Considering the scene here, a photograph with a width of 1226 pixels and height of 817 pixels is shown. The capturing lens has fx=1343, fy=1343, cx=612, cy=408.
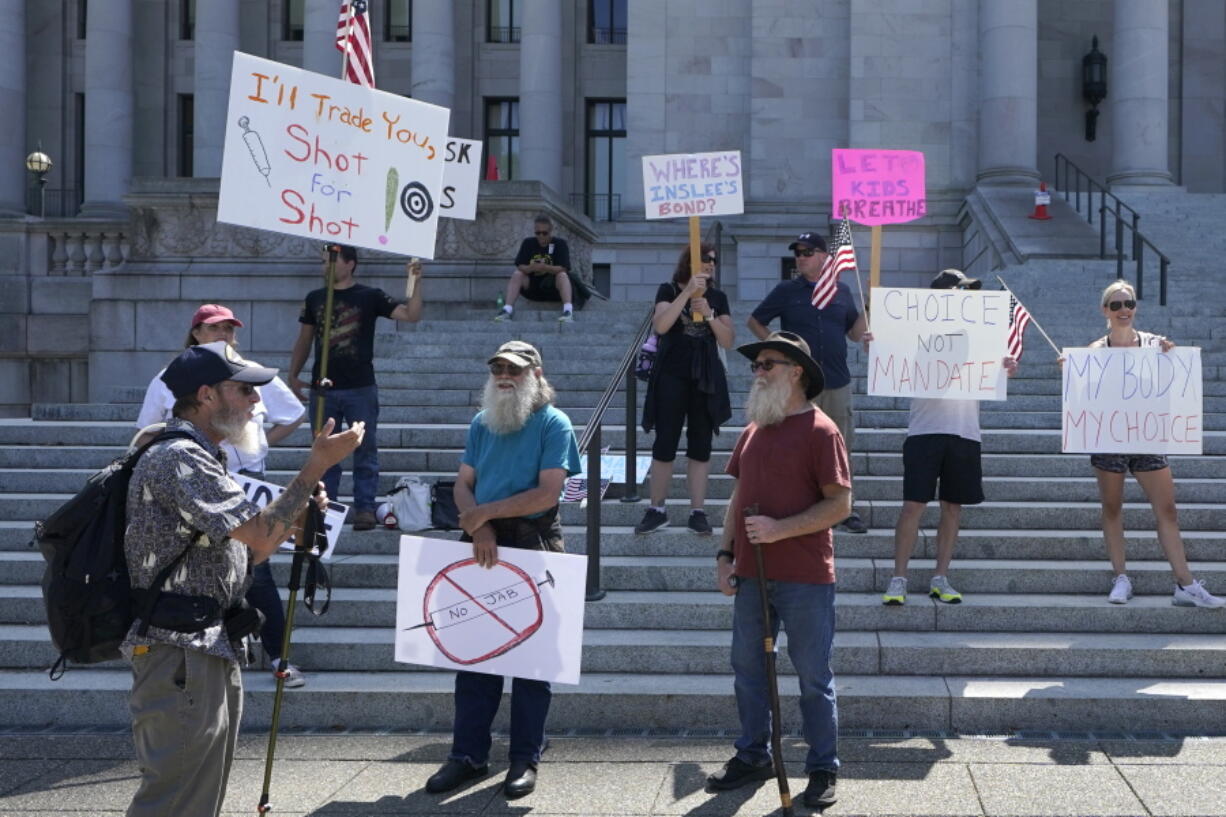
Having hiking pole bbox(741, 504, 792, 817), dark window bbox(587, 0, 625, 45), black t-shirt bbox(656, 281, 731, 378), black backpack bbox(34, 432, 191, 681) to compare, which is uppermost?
dark window bbox(587, 0, 625, 45)

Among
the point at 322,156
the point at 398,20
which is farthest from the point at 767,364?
the point at 398,20

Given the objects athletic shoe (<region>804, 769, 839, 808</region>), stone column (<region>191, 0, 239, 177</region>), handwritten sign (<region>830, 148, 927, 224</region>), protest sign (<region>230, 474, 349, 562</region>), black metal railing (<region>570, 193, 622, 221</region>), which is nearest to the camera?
athletic shoe (<region>804, 769, 839, 808</region>)

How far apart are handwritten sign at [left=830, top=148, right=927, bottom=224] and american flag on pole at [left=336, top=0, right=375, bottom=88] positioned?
4341 millimetres

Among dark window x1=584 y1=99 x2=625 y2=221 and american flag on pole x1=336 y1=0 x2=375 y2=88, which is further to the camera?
dark window x1=584 y1=99 x2=625 y2=221

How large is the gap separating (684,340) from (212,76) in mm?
23696

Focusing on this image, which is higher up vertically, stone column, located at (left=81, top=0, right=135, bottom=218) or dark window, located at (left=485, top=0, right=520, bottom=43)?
dark window, located at (left=485, top=0, right=520, bottom=43)

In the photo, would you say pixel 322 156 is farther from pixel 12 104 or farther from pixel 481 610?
pixel 12 104

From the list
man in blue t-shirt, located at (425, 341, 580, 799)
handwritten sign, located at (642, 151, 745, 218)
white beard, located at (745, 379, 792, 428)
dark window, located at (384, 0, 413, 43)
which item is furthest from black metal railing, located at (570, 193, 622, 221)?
white beard, located at (745, 379, 792, 428)

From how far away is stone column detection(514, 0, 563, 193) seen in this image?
92.7ft

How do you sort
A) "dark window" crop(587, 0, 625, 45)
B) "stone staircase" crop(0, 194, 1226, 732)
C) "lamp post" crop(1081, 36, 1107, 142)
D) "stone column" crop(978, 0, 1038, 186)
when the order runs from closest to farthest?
"stone staircase" crop(0, 194, 1226, 732) < "stone column" crop(978, 0, 1038, 186) < "lamp post" crop(1081, 36, 1107, 142) < "dark window" crop(587, 0, 625, 45)

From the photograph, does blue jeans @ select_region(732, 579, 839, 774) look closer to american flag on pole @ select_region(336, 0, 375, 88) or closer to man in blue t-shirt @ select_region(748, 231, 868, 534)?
man in blue t-shirt @ select_region(748, 231, 868, 534)

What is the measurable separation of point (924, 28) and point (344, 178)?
61.1 ft

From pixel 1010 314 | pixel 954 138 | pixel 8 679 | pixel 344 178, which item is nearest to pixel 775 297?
pixel 1010 314

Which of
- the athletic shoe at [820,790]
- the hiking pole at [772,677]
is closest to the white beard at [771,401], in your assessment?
the hiking pole at [772,677]
